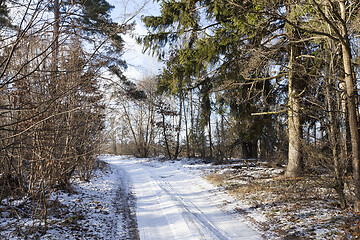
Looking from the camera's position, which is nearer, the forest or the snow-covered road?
the forest

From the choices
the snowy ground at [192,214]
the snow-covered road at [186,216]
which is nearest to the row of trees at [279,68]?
the snowy ground at [192,214]

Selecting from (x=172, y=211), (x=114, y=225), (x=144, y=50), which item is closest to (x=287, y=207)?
(x=172, y=211)

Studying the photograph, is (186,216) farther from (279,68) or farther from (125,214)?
(279,68)

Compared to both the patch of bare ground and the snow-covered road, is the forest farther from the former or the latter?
the snow-covered road

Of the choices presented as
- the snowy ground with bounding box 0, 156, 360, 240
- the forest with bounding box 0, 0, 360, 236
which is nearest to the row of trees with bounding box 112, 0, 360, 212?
the forest with bounding box 0, 0, 360, 236

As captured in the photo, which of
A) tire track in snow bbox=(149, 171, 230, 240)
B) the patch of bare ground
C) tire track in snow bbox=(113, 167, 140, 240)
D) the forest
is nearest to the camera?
the forest

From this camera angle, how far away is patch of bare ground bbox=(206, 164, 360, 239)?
4.52m

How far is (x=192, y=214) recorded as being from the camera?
233 inches

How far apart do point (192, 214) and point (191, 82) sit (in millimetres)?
6323

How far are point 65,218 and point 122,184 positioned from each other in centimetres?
515

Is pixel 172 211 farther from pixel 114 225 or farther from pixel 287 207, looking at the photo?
pixel 287 207

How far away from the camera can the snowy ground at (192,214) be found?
15.0 feet

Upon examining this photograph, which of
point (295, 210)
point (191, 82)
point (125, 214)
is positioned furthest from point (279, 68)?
point (125, 214)

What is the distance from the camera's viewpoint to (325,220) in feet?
16.0
